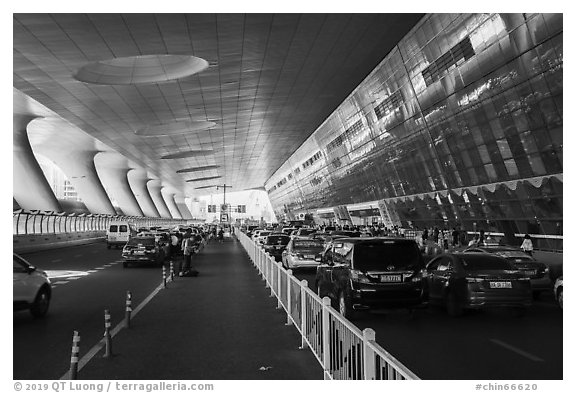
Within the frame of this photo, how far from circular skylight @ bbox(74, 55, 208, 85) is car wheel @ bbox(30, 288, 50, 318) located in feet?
85.4

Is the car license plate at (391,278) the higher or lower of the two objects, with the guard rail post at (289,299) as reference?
higher

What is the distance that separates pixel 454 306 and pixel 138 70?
31.2 meters

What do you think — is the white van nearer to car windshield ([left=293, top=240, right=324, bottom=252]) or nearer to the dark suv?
car windshield ([left=293, top=240, right=324, bottom=252])

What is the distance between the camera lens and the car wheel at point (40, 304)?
38.7 ft

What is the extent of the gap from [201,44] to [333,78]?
505 inches

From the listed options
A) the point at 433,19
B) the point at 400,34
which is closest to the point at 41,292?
the point at 433,19

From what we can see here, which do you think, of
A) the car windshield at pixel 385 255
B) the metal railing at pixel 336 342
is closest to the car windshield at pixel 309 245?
the car windshield at pixel 385 255

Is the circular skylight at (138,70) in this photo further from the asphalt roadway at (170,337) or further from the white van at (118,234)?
the asphalt roadway at (170,337)

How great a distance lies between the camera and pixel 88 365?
7.79 metres

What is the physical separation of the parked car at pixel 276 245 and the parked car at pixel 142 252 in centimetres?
684

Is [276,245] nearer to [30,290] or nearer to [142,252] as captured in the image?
[142,252]

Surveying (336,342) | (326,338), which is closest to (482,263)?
(326,338)

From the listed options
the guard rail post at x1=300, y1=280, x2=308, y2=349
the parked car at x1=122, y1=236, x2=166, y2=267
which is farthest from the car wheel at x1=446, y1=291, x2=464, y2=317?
the parked car at x1=122, y1=236, x2=166, y2=267
